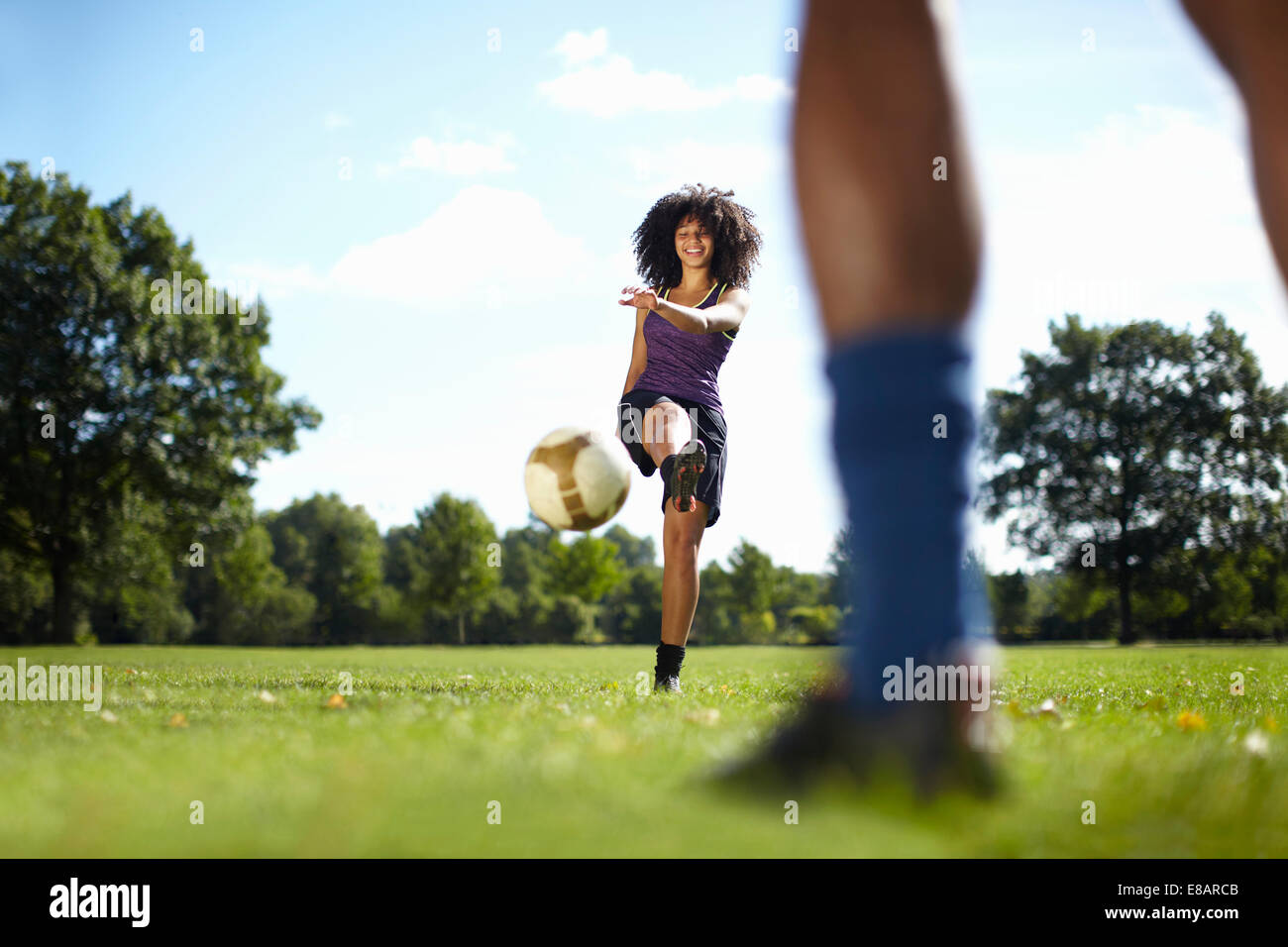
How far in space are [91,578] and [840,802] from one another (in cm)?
3295

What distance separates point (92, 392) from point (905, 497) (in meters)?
29.5

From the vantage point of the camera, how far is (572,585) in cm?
4319

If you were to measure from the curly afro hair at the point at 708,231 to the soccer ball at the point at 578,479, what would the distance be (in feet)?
5.42

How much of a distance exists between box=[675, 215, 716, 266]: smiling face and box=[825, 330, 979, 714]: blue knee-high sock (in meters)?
4.37

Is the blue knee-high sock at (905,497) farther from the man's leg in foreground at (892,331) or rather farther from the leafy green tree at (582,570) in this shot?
the leafy green tree at (582,570)

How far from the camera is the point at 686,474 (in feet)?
15.1

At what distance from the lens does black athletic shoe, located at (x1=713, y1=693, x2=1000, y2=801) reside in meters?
1.44

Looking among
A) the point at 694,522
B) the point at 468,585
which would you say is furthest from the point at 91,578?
the point at 694,522

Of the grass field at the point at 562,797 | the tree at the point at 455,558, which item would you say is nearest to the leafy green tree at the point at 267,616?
the tree at the point at 455,558

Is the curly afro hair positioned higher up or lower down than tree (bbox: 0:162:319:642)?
lower down

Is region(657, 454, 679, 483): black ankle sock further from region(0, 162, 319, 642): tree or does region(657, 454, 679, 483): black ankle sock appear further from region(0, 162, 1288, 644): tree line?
region(0, 162, 319, 642): tree

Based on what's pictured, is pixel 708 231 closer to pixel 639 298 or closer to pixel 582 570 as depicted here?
pixel 639 298

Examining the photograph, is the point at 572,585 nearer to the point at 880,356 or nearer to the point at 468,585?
the point at 468,585

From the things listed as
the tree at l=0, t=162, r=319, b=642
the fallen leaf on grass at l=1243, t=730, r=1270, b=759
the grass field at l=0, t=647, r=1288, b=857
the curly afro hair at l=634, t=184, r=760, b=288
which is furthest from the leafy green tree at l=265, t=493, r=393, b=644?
the fallen leaf on grass at l=1243, t=730, r=1270, b=759
